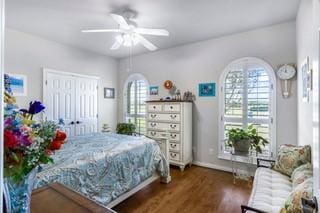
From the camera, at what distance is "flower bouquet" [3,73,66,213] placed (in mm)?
589

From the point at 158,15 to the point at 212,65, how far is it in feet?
5.31

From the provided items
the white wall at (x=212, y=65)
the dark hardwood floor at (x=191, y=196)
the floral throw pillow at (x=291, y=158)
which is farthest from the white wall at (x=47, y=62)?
the floral throw pillow at (x=291, y=158)

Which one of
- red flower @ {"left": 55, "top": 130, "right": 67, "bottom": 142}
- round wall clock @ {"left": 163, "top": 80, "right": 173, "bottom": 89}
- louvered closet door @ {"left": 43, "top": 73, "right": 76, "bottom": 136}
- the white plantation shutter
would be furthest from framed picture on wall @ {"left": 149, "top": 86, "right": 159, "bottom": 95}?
red flower @ {"left": 55, "top": 130, "right": 67, "bottom": 142}

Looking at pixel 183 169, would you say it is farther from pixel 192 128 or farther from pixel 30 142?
pixel 30 142

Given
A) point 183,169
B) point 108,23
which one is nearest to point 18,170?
point 108,23

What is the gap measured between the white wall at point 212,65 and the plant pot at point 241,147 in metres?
0.55

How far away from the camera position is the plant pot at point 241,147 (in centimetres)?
325

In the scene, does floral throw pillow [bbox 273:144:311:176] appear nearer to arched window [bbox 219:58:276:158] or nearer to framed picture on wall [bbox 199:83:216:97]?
arched window [bbox 219:58:276:158]

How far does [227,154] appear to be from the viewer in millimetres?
3727

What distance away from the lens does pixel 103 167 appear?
213 centimetres

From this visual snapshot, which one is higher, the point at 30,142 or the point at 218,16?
the point at 218,16

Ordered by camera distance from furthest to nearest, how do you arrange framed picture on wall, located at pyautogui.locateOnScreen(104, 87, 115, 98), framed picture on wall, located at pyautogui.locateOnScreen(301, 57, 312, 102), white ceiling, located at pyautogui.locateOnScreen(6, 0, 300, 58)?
1. framed picture on wall, located at pyautogui.locateOnScreen(104, 87, 115, 98)
2. white ceiling, located at pyautogui.locateOnScreen(6, 0, 300, 58)
3. framed picture on wall, located at pyautogui.locateOnScreen(301, 57, 312, 102)

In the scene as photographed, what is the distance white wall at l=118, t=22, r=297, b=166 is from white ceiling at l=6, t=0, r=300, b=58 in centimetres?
24

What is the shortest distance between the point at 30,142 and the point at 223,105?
11.8 feet
